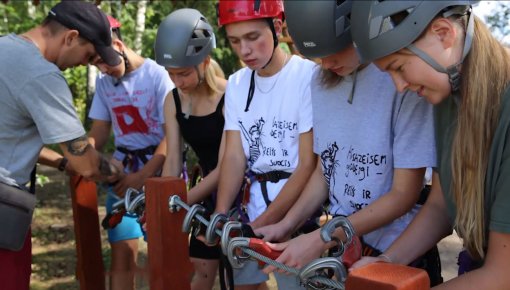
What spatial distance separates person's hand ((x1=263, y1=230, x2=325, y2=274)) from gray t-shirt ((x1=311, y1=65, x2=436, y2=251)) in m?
0.33

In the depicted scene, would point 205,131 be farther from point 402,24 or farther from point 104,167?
point 402,24

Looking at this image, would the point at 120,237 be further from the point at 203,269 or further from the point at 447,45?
the point at 447,45

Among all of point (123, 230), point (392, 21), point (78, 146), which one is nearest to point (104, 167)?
point (78, 146)

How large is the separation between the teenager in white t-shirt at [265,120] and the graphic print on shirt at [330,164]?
0.22 meters

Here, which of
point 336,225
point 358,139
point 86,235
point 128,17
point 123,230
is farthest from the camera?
point 128,17

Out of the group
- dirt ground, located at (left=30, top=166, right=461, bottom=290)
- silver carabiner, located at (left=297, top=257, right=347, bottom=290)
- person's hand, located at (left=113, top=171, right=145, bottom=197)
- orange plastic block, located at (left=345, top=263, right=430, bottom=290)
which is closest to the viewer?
orange plastic block, located at (left=345, top=263, right=430, bottom=290)

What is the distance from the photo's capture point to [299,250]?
221 centimetres

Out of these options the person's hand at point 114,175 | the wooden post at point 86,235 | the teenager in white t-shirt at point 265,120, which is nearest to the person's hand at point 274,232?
the teenager in white t-shirt at point 265,120

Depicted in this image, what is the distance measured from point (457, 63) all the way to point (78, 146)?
2.16m

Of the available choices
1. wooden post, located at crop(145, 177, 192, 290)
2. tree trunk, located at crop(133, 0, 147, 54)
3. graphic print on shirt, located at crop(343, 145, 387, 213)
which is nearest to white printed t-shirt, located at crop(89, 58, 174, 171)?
wooden post, located at crop(145, 177, 192, 290)

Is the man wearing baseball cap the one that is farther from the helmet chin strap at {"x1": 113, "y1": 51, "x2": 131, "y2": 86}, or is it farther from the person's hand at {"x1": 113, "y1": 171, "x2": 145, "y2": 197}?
the helmet chin strap at {"x1": 113, "y1": 51, "x2": 131, "y2": 86}

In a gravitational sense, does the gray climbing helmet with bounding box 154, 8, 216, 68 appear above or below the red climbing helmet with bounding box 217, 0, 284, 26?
below

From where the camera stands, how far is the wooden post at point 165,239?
2361 millimetres

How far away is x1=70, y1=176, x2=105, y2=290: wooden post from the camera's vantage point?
12.9 ft
